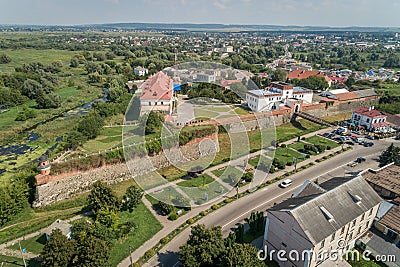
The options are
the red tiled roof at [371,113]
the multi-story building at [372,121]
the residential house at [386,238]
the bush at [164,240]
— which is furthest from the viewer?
the red tiled roof at [371,113]

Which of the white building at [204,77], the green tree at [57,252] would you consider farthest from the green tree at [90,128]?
the white building at [204,77]

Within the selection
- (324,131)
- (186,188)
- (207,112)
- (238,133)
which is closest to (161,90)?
(207,112)

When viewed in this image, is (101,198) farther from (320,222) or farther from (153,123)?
(320,222)

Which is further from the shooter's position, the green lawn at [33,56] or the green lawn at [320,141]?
the green lawn at [33,56]

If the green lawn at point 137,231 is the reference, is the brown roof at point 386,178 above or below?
above

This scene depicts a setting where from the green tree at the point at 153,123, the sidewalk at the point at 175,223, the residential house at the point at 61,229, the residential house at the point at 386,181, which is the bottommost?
the sidewalk at the point at 175,223

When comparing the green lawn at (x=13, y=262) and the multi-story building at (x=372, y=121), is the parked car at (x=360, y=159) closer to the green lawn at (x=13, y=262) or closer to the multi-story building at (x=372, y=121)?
the multi-story building at (x=372, y=121)

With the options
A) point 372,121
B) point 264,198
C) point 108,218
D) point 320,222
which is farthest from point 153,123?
point 372,121
